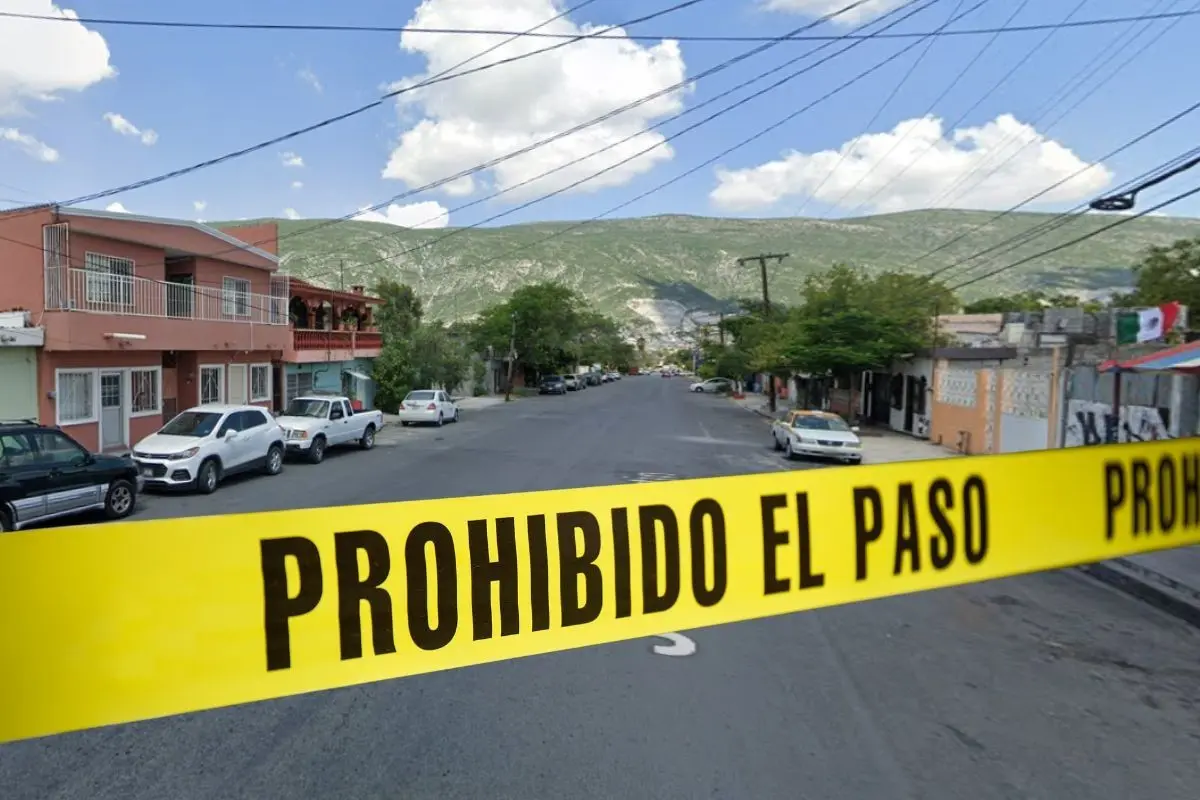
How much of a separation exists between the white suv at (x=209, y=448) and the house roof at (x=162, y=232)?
21.4ft

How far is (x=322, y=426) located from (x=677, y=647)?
1434 centimetres

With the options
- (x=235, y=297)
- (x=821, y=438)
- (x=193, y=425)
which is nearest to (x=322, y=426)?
(x=193, y=425)

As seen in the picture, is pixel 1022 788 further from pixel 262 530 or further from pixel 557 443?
pixel 557 443

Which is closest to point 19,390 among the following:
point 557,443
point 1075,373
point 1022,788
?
point 557,443

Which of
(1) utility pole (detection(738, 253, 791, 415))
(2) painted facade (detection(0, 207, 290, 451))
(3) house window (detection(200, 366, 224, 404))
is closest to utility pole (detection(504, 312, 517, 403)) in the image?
(1) utility pole (detection(738, 253, 791, 415))

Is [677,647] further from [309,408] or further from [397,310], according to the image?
[397,310]

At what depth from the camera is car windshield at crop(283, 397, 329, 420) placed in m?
19.0

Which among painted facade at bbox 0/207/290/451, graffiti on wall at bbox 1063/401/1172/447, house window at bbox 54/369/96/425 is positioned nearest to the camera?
graffiti on wall at bbox 1063/401/1172/447

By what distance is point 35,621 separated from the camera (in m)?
1.76

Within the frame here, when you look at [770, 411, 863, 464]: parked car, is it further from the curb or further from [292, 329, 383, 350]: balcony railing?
[292, 329, 383, 350]: balcony railing

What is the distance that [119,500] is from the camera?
10875mm

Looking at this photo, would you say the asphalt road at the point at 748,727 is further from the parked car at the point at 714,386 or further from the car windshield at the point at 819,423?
the parked car at the point at 714,386

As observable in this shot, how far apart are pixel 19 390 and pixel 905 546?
1867cm

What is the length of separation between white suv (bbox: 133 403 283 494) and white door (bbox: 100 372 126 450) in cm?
510
